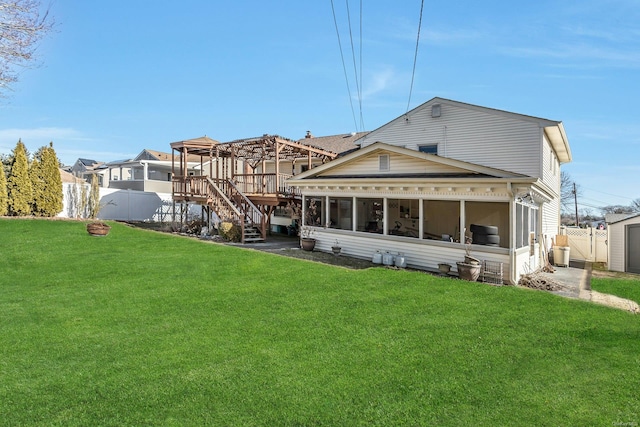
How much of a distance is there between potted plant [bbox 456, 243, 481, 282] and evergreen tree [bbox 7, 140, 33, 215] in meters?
19.2

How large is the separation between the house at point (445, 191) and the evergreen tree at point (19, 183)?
1278 centimetres

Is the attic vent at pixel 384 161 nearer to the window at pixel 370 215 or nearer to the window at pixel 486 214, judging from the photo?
the window at pixel 370 215

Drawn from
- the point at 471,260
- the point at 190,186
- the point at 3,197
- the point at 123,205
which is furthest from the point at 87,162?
the point at 471,260

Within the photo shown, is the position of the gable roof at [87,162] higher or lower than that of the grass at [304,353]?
higher

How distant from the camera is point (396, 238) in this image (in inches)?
465

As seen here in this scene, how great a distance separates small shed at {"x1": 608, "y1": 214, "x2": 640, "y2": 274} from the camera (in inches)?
523

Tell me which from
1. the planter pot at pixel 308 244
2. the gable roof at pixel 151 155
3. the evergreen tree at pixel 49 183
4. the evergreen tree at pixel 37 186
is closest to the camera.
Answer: the planter pot at pixel 308 244

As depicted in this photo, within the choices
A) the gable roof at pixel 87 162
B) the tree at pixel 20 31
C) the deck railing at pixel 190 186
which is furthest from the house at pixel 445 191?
the gable roof at pixel 87 162

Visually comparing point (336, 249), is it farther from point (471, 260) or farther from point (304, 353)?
point (304, 353)

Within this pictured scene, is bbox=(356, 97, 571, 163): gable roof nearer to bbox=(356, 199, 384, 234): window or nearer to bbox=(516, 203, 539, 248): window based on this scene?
bbox=(516, 203, 539, 248): window

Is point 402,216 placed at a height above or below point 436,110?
below

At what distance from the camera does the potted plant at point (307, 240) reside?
45.6 feet

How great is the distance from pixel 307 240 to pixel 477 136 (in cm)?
819

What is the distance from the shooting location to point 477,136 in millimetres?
14344
